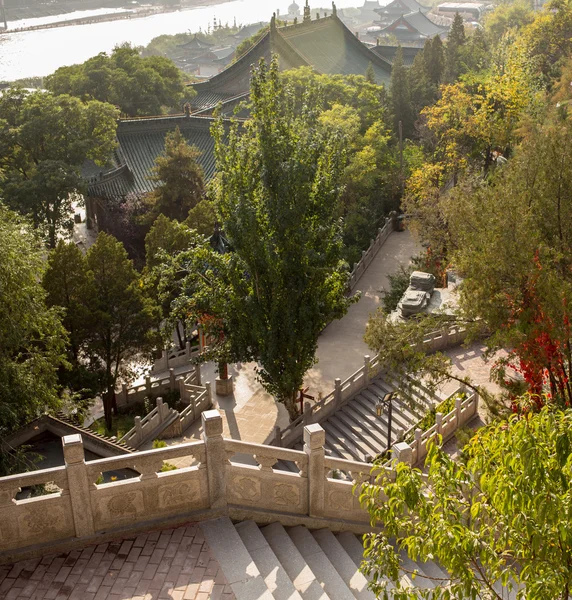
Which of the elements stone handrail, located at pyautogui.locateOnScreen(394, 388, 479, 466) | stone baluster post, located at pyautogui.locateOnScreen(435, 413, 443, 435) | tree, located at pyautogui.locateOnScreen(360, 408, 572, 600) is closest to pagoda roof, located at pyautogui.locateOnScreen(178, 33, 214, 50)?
stone handrail, located at pyautogui.locateOnScreen(394, 388, 479, 466)

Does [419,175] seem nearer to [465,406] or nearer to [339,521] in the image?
[465,406]

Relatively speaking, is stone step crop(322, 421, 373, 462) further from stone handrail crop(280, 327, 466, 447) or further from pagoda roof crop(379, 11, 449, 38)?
pagoda roof crop(379, 11, 449, 38)

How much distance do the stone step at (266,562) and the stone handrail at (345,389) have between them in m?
9.22

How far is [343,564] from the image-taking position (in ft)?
33.9

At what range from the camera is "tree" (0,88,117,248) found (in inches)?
1222

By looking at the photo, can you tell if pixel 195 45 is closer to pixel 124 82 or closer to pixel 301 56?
pixel 301 56

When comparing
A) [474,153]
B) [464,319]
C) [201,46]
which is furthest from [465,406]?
[201,46]

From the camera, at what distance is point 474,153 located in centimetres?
3769

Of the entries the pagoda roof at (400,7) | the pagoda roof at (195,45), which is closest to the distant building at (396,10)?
the pagoda roof at (400,7)

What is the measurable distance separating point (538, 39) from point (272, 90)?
38576mm

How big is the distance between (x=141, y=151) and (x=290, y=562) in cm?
3323

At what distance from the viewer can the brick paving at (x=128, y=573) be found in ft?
29.7

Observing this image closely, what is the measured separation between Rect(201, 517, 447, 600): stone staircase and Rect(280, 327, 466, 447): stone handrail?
890 cm

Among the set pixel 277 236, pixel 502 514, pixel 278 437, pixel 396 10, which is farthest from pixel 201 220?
pixel 396 10
